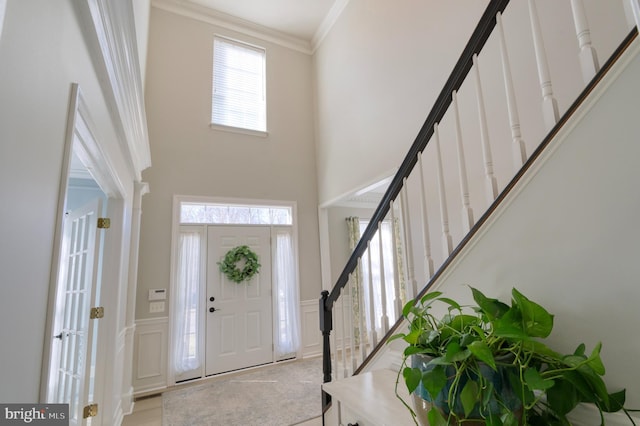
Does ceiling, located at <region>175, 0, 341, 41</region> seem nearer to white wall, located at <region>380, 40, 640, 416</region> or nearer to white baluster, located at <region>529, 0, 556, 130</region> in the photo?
white baluster, located at <region>529, 0, 556, 130</region>

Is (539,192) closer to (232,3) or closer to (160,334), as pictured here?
(160,334)

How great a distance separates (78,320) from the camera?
2.34 metres

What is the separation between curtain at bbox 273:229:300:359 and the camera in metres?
4.46

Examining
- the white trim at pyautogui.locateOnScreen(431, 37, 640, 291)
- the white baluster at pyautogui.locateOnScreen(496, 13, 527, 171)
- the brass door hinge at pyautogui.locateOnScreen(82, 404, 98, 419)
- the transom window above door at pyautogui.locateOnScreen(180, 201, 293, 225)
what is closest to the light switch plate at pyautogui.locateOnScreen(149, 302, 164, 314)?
the transom window above door at pyautogui.locateOnScreen(180, 201, 293, 225)

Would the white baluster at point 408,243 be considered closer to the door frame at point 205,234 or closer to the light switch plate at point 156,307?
the door frame at point 205,234

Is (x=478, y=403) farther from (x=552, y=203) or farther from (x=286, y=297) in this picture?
(x=286, y=297)

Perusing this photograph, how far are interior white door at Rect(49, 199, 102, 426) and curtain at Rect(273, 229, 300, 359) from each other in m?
2.54

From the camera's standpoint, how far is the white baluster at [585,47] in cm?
90

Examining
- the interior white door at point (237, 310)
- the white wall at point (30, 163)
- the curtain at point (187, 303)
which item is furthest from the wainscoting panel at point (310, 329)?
the white wall at point (30, 163)

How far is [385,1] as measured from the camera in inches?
144

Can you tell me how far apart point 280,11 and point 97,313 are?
4909 mm

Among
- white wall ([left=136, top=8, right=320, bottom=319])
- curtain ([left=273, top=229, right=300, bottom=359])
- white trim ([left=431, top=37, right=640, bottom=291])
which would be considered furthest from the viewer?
curtain ([left=273, top=229, right=300, bottom=359])

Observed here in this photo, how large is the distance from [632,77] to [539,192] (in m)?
0.36

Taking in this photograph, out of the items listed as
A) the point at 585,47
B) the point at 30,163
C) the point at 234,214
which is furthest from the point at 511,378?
the point at 234,214
